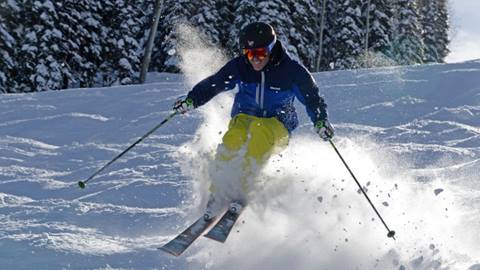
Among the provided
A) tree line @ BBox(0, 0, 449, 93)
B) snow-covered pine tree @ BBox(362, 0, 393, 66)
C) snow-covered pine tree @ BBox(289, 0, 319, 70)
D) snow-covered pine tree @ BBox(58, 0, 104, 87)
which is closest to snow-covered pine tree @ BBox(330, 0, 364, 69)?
tree line @ BBox(0, 0, 449, 93)

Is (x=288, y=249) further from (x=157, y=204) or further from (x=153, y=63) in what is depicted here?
(x=153, y=63)

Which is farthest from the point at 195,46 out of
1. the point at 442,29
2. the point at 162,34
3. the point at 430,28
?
the point at 442,29

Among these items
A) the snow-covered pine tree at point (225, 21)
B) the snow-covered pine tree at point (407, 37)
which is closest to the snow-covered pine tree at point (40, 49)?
the snow-covered pine tree at point (225, 21)

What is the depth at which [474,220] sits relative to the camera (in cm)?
498

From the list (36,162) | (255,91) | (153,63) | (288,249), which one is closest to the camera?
(288,249)

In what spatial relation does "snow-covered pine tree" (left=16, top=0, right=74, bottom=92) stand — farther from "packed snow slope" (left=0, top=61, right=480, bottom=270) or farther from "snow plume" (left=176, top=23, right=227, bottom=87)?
"packed snow slope" (left=0, top=61, right=480, bottom=270)

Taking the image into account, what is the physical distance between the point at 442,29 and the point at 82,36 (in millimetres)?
27735

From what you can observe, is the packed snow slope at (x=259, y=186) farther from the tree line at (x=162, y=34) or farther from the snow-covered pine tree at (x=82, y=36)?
the snow-covered pine tree at (x=82, y=36)

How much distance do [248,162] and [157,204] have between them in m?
1.45

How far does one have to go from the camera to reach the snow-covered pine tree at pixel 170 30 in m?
26.7

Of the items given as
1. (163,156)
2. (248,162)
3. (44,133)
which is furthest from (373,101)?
(248,162)

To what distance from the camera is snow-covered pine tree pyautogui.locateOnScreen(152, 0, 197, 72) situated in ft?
87.5

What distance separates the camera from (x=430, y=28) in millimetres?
40406

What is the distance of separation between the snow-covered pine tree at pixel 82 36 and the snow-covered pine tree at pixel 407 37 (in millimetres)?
16767
